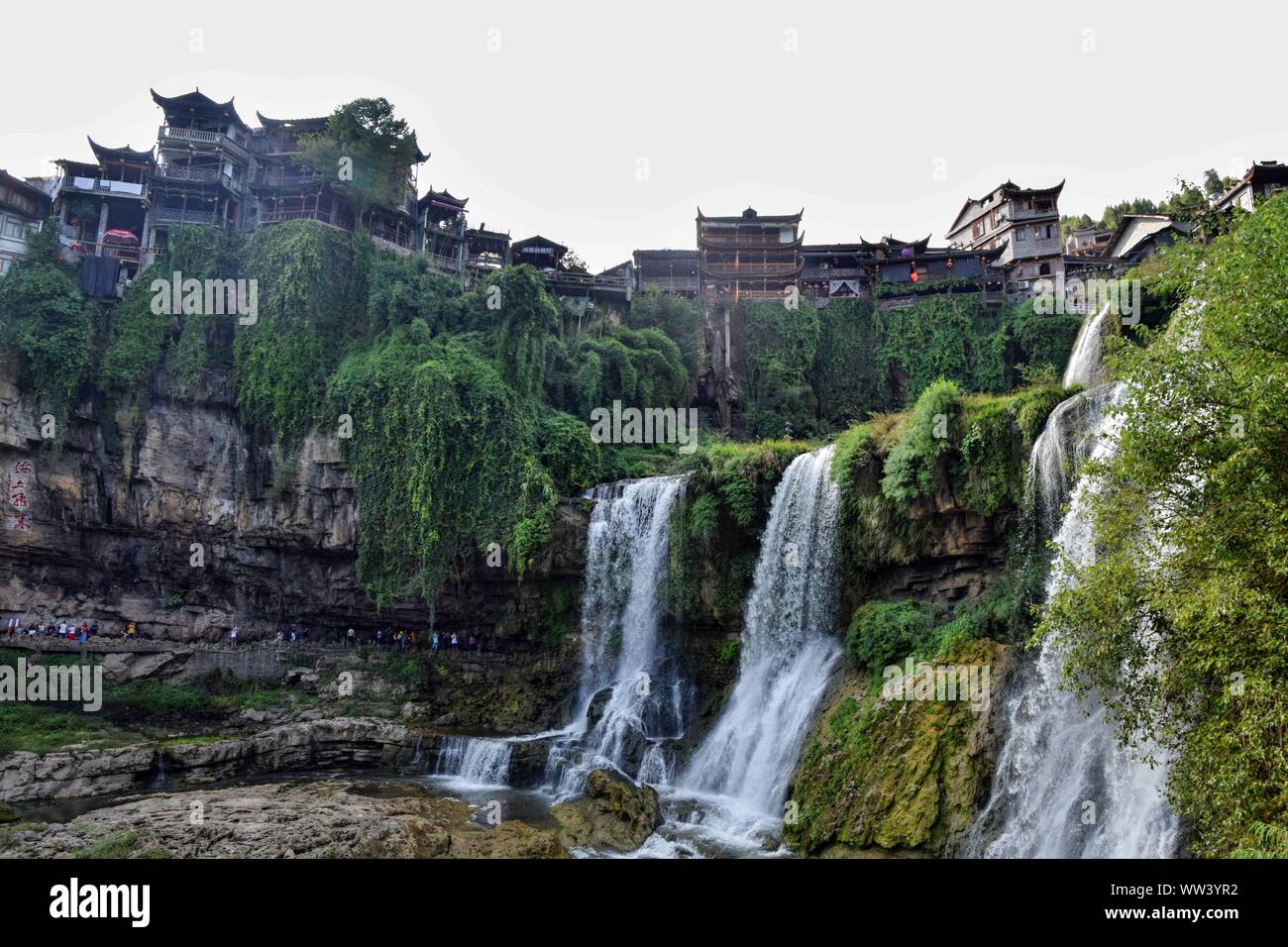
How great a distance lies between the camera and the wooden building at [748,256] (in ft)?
136

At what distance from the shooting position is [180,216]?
3456cm

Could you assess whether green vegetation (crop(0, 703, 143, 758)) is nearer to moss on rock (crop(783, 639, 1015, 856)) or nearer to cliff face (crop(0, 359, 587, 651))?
cliff face (crop(0, 359, 587, 651))

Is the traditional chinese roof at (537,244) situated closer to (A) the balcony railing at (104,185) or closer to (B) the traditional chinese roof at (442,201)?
(B) the traditional chinese roof at (442,201)

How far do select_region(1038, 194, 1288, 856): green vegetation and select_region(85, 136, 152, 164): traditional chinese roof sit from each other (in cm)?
4155

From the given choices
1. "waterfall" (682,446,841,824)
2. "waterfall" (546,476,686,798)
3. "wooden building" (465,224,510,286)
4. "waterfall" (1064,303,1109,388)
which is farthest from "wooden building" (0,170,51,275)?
"waterfall" (1064,303,1109,388)

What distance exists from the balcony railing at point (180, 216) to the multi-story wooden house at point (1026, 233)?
131 feet

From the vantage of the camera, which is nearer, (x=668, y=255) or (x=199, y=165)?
(x=199, y=165)

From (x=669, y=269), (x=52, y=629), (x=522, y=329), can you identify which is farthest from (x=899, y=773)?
(x=669, y=269)

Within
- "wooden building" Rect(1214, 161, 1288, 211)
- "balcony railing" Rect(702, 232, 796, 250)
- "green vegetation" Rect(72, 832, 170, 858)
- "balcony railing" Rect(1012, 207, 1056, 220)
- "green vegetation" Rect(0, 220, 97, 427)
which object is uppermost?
"balcony railing" Rect(1012, 207, 1056, 220)

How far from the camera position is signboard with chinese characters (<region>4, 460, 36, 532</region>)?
26453 mm

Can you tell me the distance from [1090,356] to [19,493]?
35.9 meters

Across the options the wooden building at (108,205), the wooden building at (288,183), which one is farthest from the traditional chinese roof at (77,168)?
the wooden building at (288,183)

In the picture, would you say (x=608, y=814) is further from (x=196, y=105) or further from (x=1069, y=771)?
(x=196, y=105)
